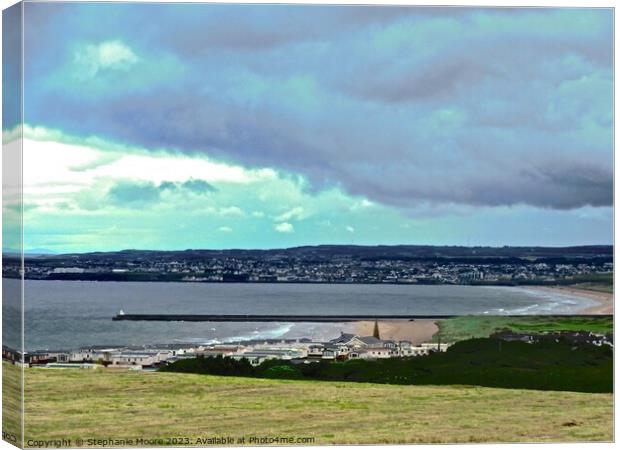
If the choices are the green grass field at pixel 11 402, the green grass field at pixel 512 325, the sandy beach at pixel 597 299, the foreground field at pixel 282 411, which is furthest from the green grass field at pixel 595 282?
the green grass field at pixel 11 402

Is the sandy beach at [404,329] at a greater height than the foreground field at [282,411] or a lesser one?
greater

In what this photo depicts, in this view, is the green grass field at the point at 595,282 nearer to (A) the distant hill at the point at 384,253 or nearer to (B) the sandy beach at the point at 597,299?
(B) the sandy beach at the point at 597,299

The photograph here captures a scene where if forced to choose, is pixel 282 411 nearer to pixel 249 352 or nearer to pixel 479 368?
pixel 249 352

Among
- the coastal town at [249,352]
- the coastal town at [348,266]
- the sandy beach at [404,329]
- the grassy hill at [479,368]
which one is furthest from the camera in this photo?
the sandy beach at [404,329]

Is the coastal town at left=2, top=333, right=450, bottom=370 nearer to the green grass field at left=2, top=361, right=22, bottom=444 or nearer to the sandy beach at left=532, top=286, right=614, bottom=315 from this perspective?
the green grass field at left=2, top=361, right=22, bottom=444

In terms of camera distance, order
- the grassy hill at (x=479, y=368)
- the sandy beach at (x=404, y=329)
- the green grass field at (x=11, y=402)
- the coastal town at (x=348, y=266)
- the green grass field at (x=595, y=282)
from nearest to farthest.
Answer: the green grass field at (x=11, y=402) → the coastal town at (x=348, y=266) → the grassy hill at (x=479, y=368) → the sandy beach at (x=404, y=329) → the green grass field at (x=595, y=282)

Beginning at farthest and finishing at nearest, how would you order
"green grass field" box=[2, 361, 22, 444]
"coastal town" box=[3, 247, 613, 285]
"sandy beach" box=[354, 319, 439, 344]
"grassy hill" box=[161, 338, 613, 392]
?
1. "sandy beach" box=[354, 319, 439, 344]
2. "grassy hill" box=[161, 338, 613, 392]
3. "coastal town" box=[3, 247, 613, 285]
4. "green grass field" box=[2, 361, 22, 444]

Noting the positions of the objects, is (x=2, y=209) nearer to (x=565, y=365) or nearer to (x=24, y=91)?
(x=24, y=91)

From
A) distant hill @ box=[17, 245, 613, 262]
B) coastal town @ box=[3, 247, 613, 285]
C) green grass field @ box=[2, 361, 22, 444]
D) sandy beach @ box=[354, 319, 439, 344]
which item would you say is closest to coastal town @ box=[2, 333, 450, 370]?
sandy beach @ box=[354, 319, 439, 344]
